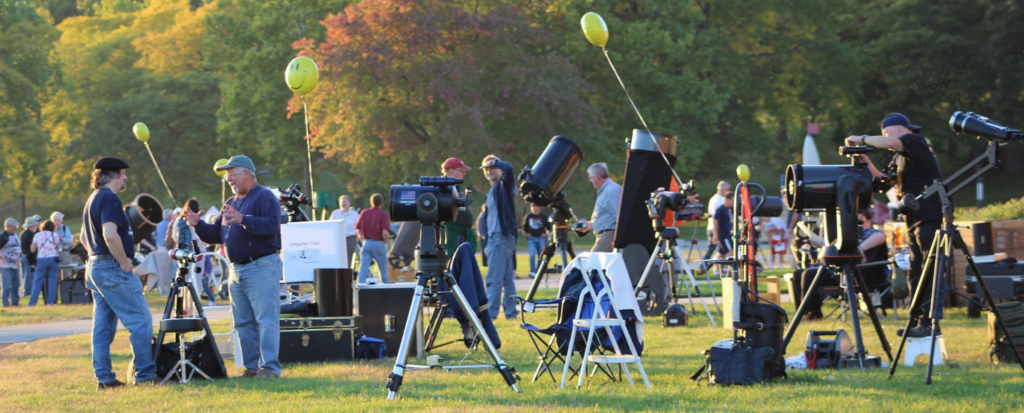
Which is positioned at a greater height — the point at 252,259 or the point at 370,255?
the point at 370,255

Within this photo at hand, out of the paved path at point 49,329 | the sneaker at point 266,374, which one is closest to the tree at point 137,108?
the paved path at point 49,329

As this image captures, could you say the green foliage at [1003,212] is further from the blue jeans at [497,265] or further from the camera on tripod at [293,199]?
the camera on tripod at [293,199]

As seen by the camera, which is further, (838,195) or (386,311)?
(386,311)

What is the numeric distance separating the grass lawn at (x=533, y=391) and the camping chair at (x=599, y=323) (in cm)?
20

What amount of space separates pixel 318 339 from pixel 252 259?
1.44 m

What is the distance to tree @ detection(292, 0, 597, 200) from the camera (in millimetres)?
33375

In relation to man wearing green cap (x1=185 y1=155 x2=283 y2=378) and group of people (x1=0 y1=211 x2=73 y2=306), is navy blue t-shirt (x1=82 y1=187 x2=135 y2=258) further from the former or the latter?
group of people (x1=0 y1=211 x2=73 y2=306)

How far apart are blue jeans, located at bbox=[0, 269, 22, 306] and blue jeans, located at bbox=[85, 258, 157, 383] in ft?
37.7

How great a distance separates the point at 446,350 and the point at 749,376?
3954mm

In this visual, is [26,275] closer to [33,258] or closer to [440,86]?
[33,258]

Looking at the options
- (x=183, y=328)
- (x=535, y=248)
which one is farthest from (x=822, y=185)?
(x=535, y=248)

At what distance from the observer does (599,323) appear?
318 inches

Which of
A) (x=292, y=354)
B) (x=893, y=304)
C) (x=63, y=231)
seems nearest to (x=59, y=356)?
(x=292, y=354)

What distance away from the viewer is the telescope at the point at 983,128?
25.8ft
